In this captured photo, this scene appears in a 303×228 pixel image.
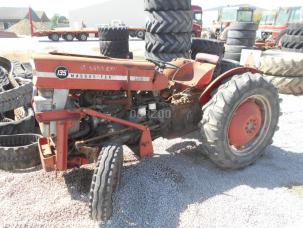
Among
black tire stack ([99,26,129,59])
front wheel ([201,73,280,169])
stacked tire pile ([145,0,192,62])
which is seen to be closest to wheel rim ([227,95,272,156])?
front wheel ([201,73,280,169])

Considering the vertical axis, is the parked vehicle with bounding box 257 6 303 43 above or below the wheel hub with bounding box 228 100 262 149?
above

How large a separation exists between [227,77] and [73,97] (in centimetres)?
159

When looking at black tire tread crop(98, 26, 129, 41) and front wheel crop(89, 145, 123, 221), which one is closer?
front wheel crop(89, 145, 123, 221)

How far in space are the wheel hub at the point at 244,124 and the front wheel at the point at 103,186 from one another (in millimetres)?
1373

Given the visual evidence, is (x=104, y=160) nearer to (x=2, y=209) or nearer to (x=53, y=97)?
(x=53, y=97)

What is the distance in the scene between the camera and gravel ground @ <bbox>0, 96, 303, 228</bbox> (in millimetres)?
2693

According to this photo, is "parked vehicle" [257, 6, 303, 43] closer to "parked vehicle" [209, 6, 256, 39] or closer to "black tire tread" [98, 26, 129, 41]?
"parked vehicle" [209, 6, 256, 39]

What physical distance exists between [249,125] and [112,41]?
17.7 feet

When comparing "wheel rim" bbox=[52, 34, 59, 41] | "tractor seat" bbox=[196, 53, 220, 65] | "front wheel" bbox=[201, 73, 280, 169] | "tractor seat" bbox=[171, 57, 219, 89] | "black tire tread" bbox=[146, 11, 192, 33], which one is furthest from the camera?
"wheel rim" bbox=[52, 34, 59, 41]

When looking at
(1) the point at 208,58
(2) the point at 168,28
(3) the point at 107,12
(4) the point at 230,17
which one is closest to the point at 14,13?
(3) the point at 107,12

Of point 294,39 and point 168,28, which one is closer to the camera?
point 168,28

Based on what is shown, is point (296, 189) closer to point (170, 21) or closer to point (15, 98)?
point (15, 98)

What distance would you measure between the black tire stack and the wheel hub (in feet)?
16.7

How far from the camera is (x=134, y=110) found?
332 centimetres
